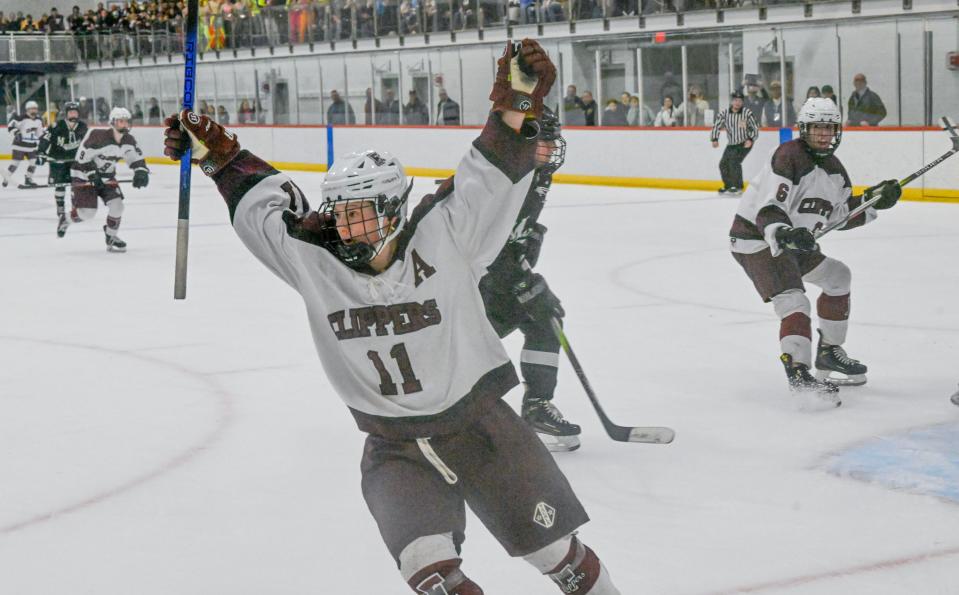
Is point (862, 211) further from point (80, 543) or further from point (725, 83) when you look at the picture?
point (725, 83)

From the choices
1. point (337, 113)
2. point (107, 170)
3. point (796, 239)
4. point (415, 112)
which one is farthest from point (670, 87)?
point (796, 239)

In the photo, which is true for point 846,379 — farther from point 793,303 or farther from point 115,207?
point 115,207

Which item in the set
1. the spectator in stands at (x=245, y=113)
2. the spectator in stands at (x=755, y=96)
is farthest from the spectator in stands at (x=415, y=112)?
the spectator in stands at (x=755, y=96)

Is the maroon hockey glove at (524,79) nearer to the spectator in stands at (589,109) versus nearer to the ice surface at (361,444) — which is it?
the ice surface at (361,444)

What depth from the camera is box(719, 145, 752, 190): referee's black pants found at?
13.2 metres

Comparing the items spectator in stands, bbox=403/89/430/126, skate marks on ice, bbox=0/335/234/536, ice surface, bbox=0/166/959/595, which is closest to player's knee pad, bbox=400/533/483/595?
ice surface, bbox=0/166/959/595

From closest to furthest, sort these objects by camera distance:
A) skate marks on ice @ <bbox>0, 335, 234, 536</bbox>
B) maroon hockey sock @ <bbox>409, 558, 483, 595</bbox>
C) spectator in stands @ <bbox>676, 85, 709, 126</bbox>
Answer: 1. maroon hockey sock @ <bbox>409, 558, 483, 595</bbox>
2. skate marks on ice @ <bbox>0, 335, 234, 536</bbox>
3. spectator in stands @ <bbox>676, 85, 709, 126</bbox>

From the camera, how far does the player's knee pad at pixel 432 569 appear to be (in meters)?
2.14

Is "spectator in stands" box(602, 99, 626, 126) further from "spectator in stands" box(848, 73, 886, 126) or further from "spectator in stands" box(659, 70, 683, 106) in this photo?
"spectator in stands" box(848, 73, 886, 126)

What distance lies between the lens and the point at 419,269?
7.43ft

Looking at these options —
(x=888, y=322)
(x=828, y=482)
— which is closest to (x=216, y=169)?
(x=828, y=482)

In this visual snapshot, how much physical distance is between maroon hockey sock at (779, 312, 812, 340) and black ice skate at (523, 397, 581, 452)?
1052 mm

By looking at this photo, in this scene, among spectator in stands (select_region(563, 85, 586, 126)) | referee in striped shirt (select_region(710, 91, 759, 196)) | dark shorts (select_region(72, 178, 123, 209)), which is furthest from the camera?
spectator in stands (select_region(563, 85, 586, 126))

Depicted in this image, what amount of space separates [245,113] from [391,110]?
4.70 metres
